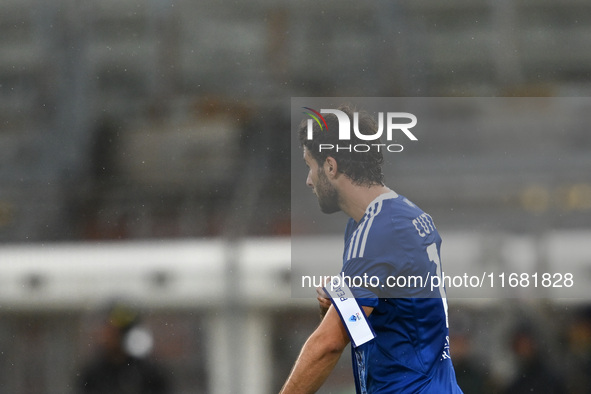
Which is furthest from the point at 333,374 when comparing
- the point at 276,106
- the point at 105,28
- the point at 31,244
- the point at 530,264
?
the point at 105,28

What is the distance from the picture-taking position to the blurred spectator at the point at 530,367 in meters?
2.34

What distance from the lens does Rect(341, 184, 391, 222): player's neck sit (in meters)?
2.28

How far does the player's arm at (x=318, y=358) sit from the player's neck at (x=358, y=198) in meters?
0.36

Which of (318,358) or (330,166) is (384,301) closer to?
(318,358)

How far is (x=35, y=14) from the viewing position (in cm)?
246

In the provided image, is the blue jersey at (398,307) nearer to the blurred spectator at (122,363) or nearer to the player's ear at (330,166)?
the player's ear at (330,166)

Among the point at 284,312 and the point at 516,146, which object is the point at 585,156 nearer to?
the point at 516,146

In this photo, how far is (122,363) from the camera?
2410 millimetres

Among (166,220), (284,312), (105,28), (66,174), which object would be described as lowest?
(284,312)

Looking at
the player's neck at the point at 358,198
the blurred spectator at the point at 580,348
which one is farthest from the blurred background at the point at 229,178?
the player's neck at the point at 358,198

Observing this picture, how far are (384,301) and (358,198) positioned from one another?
1.13 ft

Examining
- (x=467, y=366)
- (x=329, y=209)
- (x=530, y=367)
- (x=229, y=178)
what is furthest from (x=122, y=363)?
(x=530, y=367)

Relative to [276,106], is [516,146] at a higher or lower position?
lower

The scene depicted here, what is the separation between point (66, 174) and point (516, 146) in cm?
154
